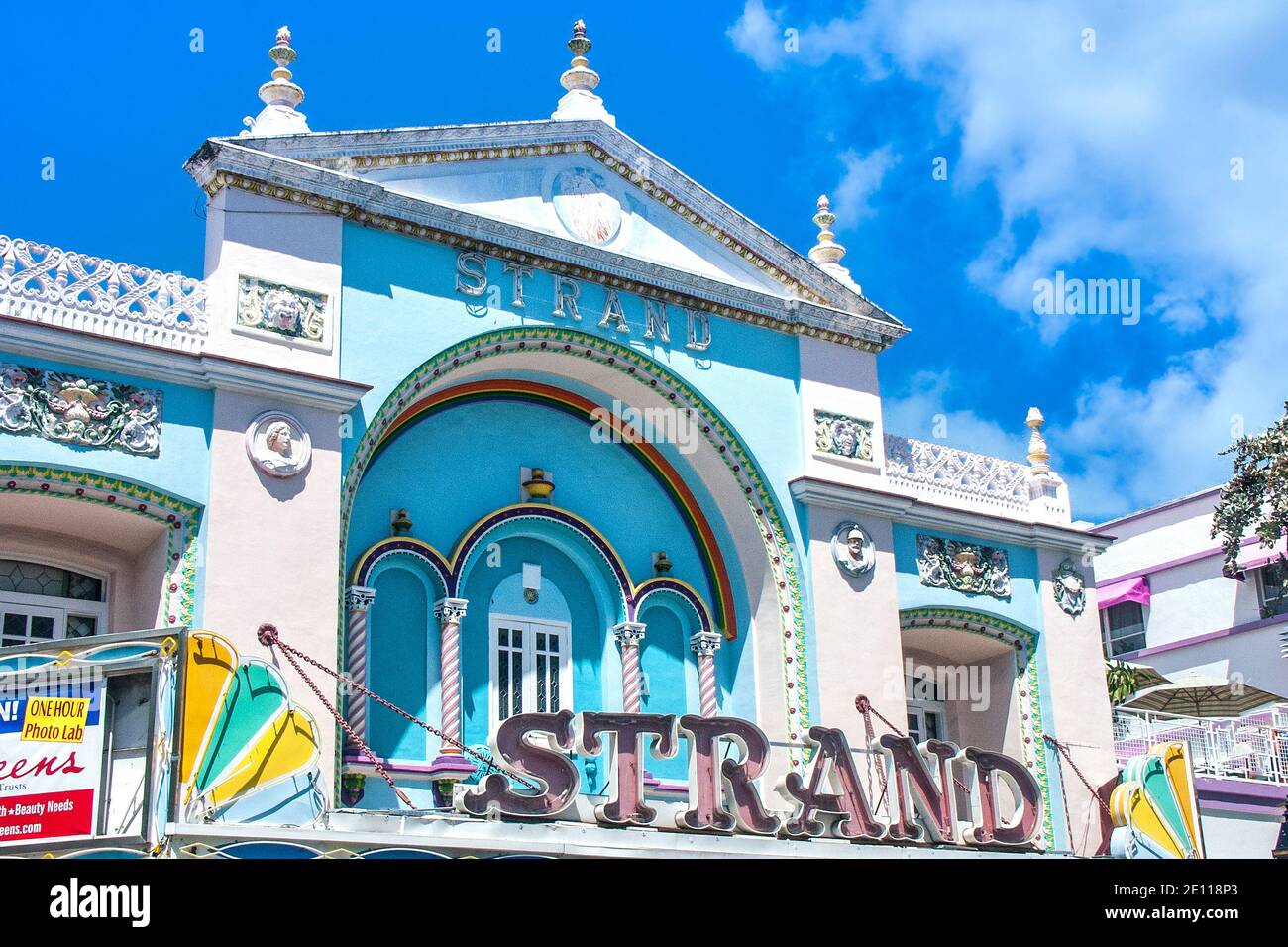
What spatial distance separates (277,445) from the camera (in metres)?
15.0

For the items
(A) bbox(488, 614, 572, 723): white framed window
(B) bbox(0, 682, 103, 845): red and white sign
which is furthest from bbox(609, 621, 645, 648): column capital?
(B) bbox(0, 682, 103, 845): red and white sign

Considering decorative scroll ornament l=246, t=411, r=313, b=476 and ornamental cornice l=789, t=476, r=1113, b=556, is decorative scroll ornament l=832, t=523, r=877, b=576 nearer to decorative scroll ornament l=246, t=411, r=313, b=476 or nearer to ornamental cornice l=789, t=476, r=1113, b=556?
ornamental cornice l=789, t=476, r=1113, b=556

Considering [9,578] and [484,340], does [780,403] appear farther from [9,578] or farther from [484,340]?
[9,578]

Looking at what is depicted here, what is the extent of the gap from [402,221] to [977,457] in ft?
26.5

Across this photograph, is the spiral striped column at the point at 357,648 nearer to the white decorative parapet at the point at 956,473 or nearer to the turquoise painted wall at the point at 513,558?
the turquoise painted wall at the point at 513,558

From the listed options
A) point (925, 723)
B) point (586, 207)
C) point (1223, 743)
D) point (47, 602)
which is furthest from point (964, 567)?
point (47, 602)

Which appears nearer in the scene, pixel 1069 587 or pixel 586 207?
pixel 586 207

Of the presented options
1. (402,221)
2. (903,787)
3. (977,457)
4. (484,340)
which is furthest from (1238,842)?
(402,221)

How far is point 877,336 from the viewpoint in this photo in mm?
19891

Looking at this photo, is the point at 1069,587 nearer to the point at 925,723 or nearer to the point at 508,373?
the point at 925,723

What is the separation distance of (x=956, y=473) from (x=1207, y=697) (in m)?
7.18

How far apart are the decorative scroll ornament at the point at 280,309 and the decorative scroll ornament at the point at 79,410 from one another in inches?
50.0

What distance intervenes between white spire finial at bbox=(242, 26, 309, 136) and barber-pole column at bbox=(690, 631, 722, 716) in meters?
6.91
